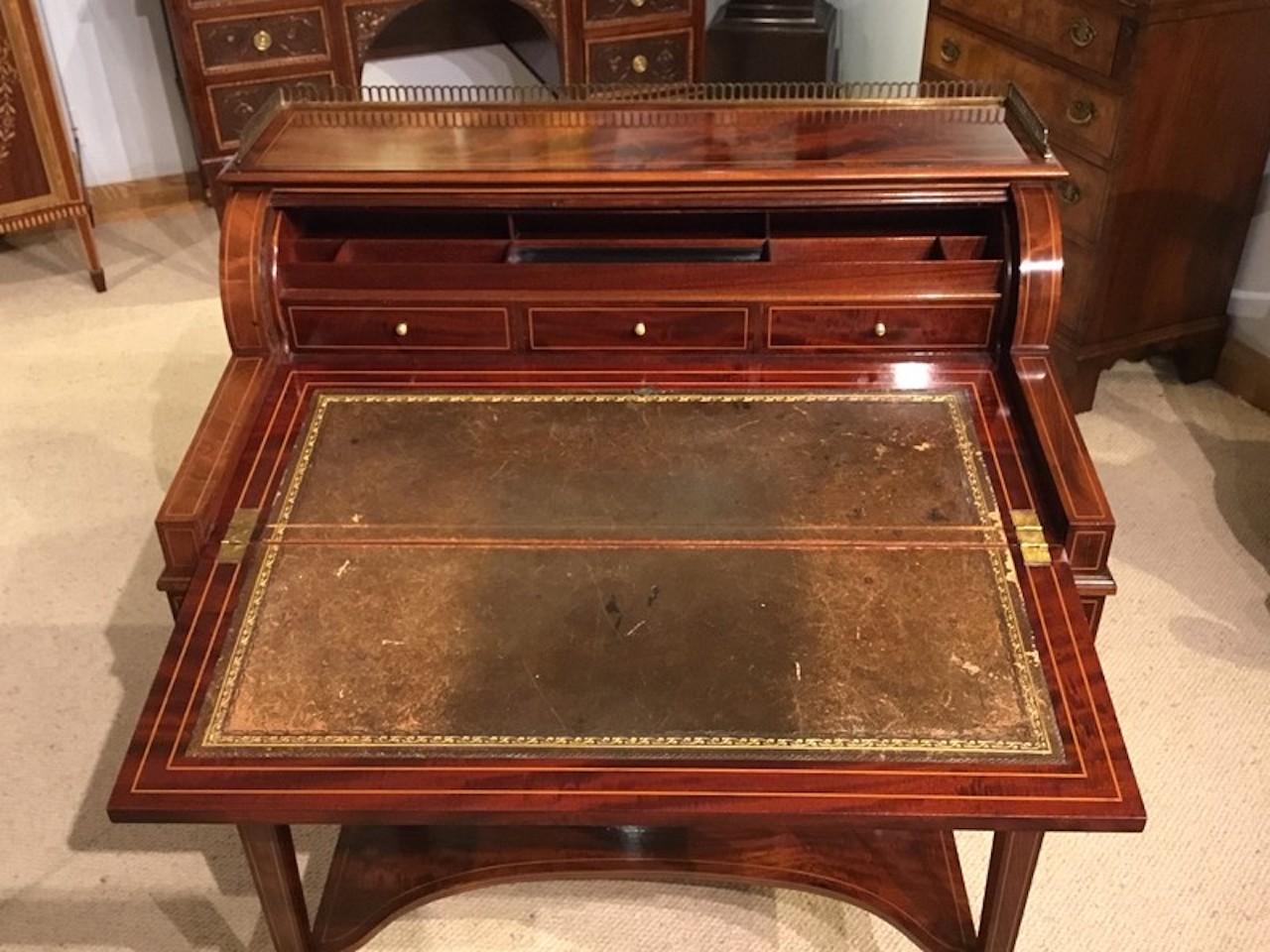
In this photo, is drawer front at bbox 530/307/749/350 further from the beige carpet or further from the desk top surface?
the beige carpet

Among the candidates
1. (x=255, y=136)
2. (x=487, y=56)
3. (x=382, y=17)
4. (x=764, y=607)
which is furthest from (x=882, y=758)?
(x=487, y=56)

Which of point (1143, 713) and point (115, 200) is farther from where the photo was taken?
point (115, 200)

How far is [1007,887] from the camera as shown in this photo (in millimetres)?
1204

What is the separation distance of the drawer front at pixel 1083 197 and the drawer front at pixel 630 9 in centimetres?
106

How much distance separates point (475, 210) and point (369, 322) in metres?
0.18

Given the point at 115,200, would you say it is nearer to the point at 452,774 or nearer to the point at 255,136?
the point at 255,136

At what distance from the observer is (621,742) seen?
107 cm

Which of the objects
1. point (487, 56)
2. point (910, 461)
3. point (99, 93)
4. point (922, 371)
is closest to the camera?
point (910, 461)

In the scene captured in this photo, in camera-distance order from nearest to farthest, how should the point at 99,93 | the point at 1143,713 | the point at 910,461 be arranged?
the point at 910,461 → the point at 1143,713 → the point at 99,93

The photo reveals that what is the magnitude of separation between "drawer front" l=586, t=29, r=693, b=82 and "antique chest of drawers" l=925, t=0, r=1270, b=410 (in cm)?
71

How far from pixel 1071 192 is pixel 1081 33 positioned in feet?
0.88

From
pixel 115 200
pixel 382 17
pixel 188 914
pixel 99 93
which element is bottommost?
pixel 188 914

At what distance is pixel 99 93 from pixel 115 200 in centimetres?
26

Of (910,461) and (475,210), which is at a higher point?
(475,210)
